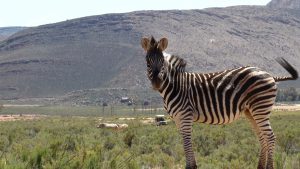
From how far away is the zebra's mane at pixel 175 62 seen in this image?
9.22 meters

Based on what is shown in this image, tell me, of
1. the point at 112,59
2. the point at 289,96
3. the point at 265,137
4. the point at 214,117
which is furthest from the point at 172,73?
the point at 112,59

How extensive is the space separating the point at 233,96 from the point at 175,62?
1.14 metres

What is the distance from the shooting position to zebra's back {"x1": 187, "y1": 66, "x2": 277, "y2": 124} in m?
9.09

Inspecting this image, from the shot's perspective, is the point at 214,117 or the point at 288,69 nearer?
the point at 214,117

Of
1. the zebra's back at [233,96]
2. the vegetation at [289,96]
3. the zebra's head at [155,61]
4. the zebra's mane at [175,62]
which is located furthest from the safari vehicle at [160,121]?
the vegetation at [289,96]

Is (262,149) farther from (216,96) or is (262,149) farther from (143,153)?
(143,153)

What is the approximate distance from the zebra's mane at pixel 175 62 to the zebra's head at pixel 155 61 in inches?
14.0

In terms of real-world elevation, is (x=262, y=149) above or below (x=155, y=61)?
below

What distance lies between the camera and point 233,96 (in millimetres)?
9148

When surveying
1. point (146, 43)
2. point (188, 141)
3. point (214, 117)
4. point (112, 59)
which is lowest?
point (188, 141)

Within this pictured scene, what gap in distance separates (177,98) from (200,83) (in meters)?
0.61

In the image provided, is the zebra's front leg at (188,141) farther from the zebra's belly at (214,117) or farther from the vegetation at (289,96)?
the vegetation at (289,96)

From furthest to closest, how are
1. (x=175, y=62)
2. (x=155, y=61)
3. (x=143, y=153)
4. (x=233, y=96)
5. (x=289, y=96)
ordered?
(x=289, y=96)
(x=143, y=153)
(x=175, y=62)
(x=233, y=96)
(x=155, y=61)

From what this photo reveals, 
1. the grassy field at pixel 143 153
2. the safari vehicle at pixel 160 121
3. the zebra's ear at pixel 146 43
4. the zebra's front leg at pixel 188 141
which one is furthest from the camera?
the safari vehicle at pixel 160 121
